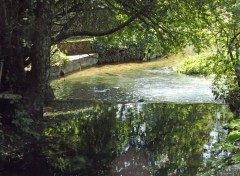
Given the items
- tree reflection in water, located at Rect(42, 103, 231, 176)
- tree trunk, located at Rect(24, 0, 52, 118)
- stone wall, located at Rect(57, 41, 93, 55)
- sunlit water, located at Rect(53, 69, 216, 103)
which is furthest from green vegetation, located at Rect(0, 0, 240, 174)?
stone wall, located at Rect(57, 41, 93, 55)

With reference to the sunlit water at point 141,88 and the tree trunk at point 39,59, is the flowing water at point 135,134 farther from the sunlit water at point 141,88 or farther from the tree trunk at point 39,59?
the tree trunk at point 39,59

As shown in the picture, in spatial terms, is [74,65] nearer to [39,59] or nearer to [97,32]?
[97,32]

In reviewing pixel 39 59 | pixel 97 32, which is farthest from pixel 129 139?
pixel 97 32

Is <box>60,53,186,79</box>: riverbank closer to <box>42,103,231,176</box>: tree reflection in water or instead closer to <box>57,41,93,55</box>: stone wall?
Result: <box>57,41,93,55</box>: stone wall

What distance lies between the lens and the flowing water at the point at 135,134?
22.2 feet

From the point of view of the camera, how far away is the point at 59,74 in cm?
1980

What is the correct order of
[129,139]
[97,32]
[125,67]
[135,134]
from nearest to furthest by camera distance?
[129,139] < [135,134] < [97,32] < [125,67]

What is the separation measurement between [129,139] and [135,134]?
1.44 feet

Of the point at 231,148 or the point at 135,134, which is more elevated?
the point at 231,148

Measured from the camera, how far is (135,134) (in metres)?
8.82

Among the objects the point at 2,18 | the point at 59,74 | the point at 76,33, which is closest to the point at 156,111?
the point at 76,33

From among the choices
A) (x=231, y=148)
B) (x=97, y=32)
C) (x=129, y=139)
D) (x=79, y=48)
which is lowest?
(x=129, y=139)

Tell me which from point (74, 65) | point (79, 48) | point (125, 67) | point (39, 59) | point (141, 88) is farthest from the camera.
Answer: point (79, 48)

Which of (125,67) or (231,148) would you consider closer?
(231,148)
